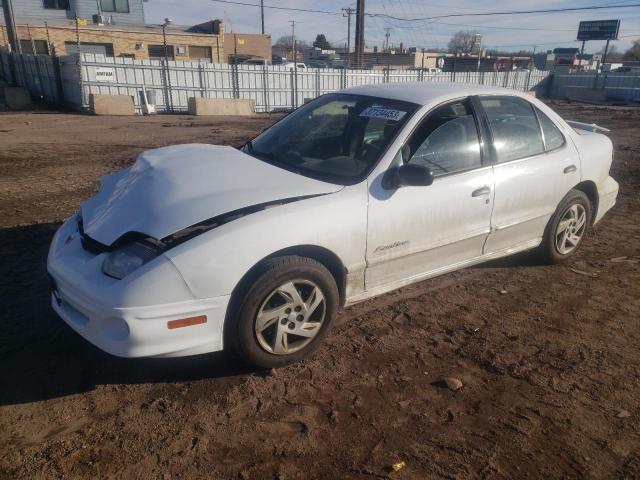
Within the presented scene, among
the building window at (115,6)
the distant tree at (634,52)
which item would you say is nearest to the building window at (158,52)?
the building window at (115,6)

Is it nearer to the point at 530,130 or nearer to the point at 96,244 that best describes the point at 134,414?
the point at 96,244

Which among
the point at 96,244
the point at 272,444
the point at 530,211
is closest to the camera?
the point at 272,444

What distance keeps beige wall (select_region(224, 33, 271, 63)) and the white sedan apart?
45.9 metres

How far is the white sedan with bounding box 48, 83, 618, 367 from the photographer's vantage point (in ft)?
8.68

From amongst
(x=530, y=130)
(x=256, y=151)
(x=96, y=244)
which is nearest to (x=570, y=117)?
(x=530, y=130)

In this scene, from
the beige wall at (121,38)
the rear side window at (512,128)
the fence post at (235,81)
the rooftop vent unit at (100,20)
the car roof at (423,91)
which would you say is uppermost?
the rooftop vent unit at (100,20)

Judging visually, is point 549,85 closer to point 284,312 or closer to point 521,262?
point 521,262

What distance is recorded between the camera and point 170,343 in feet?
8.70

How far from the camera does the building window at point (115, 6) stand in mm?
33562

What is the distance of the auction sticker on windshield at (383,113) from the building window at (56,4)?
36.5 metres

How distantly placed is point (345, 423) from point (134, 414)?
3.73 feet

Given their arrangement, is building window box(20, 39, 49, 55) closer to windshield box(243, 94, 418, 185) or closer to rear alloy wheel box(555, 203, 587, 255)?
windshield box(243, 94, 418, 185)

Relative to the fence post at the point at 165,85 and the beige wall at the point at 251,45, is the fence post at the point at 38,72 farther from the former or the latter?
the beige wall at the point at 251,45

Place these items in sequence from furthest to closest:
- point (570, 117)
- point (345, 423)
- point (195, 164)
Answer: point (570, 117) → point (195, 164) → point (345, 423)
